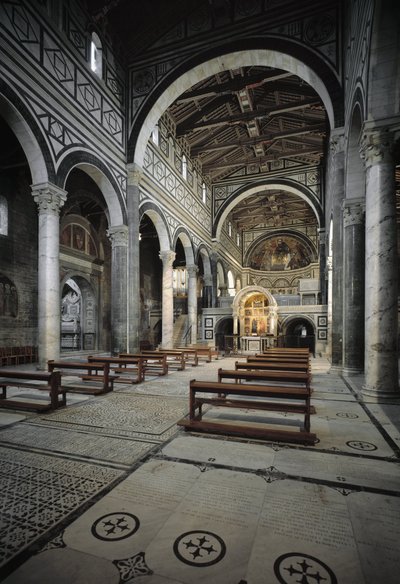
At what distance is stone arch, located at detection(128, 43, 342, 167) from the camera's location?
12.0 m

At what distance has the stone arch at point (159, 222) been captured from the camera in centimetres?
1645

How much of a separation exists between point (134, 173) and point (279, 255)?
2899 centimetres

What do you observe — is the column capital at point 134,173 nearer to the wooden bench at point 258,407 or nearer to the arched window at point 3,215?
the arched window at point 3,215

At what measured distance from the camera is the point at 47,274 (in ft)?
33.3

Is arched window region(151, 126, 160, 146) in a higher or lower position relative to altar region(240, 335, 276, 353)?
higher

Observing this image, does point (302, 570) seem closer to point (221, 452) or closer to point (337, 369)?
point (221, 452)

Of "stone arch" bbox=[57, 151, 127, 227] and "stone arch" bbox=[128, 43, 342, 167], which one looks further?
"stone arch" bbox=[128, 43, 342, 167]

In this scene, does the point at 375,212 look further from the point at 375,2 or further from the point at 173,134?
the point at 173,134

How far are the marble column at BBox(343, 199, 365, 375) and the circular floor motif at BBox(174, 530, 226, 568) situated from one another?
8598 mm

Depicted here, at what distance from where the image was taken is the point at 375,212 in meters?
6.86

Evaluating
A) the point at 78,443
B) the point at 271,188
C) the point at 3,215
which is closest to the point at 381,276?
the point at 78,443

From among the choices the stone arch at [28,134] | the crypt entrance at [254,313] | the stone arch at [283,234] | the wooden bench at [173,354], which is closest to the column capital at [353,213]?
the wooden bench at [173,354]

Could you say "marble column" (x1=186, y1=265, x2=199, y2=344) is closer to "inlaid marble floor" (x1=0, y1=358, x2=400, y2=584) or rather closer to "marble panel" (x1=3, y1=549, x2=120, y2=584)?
"inlaid marble floor" (x1=0, y1=358, x2=400, y2=584)

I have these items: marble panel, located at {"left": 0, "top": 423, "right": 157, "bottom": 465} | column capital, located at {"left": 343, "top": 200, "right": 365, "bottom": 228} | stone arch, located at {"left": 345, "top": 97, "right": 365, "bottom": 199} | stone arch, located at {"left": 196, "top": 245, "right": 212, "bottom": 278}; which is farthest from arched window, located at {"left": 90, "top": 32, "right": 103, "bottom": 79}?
stone arch, located at {"left": 196, "top": 245, "right": 212, "bottom": 278}
